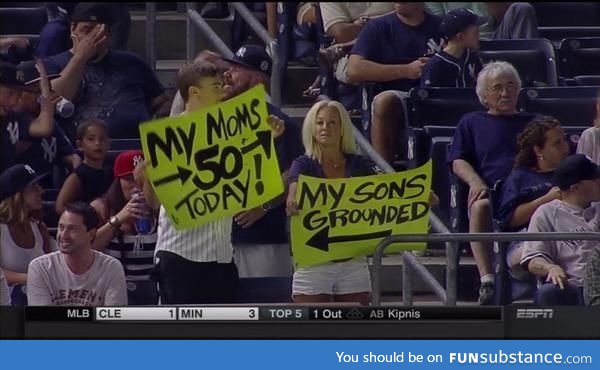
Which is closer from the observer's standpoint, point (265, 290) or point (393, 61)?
point (265, 290)

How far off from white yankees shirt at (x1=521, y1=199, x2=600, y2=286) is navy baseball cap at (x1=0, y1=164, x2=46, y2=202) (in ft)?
4.85

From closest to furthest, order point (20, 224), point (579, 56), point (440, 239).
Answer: point (440, 239) → point (20, 224) → point (579, 56)

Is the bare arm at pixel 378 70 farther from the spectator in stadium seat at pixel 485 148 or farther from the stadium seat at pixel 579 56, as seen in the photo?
the stadium seat at pixel 579 56

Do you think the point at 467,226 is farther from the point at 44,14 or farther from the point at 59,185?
the point at 44,14

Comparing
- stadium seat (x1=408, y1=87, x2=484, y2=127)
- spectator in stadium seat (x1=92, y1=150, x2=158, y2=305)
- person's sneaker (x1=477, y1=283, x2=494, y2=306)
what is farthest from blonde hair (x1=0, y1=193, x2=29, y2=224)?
person's sneaker (x1=477, y1=283, x2=494, y2=306)

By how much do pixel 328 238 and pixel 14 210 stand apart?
3.10 ft

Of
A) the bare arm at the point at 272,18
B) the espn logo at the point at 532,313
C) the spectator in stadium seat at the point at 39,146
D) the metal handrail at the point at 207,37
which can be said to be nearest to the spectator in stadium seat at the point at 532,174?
the espn logo at the point at 532,313

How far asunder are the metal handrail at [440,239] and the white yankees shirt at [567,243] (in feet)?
0.08

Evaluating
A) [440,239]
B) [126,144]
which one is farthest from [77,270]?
[440,239]

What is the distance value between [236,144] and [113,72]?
0.44 metres

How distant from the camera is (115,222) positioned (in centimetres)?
346

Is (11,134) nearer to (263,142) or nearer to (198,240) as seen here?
(198,240)

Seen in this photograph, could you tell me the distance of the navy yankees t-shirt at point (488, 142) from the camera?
3.46 metres

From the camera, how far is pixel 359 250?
346cm
